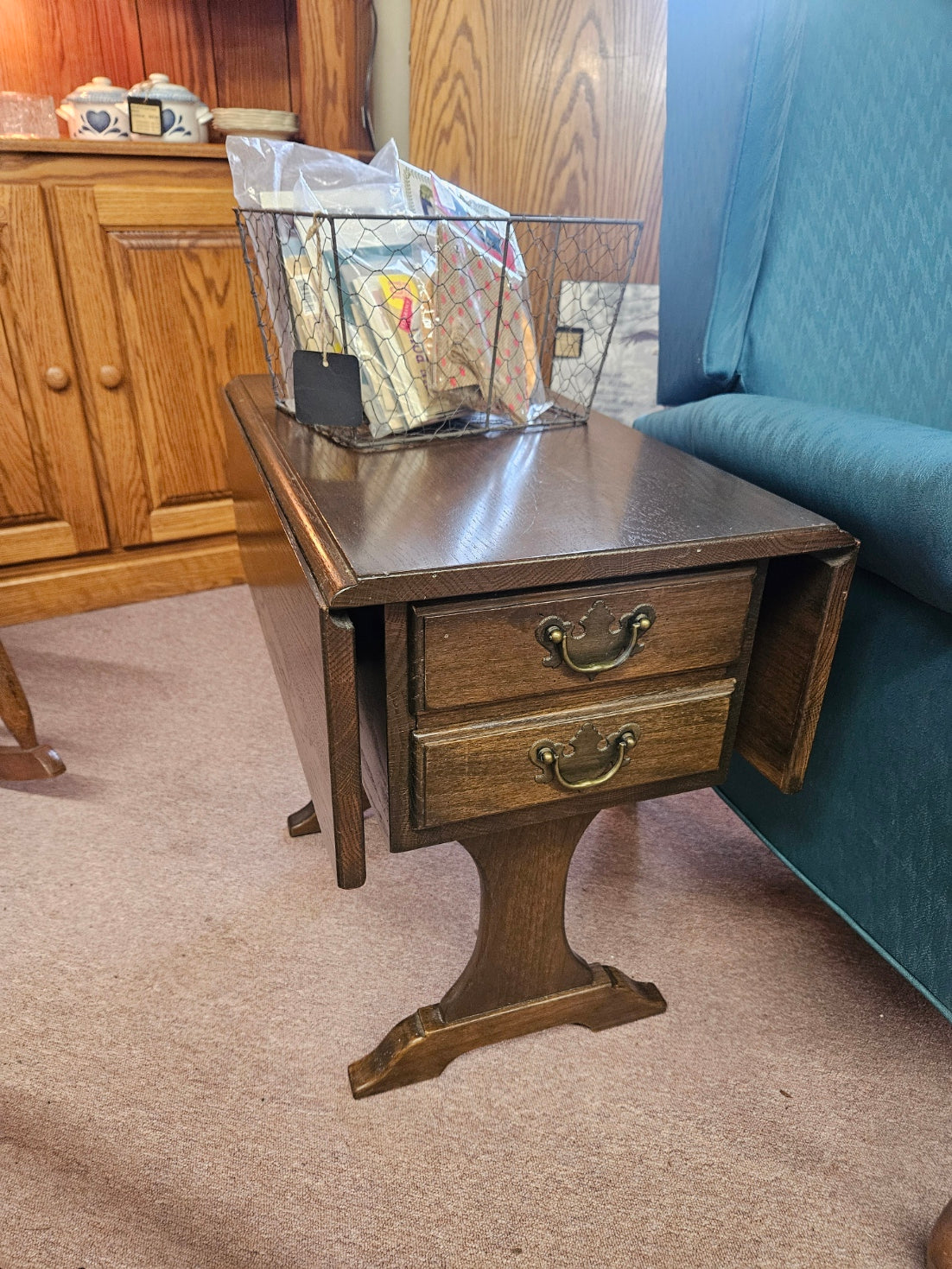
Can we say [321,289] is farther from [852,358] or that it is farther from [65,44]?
[65,44]

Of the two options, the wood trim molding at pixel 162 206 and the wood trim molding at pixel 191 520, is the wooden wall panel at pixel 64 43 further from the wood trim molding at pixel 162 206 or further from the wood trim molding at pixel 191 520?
the wood trim molding at pixel 191 520

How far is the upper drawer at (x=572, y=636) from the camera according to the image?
0.56m

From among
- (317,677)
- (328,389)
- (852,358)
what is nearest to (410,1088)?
(317,677)

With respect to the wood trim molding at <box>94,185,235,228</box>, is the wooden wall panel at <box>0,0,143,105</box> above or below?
above

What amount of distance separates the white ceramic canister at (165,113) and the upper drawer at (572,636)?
149cm

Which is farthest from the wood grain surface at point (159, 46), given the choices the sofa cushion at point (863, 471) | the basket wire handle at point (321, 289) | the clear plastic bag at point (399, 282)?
the sofa cushion at point (863, 471)

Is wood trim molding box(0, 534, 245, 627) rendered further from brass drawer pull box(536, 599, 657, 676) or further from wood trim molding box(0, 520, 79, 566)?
brass drawer pull box(536, 599, 657, 676)

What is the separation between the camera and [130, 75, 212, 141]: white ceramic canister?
155 cm

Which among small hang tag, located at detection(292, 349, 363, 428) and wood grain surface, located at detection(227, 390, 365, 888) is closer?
wood grain surface, located at detection(227, 390, 365, 888)

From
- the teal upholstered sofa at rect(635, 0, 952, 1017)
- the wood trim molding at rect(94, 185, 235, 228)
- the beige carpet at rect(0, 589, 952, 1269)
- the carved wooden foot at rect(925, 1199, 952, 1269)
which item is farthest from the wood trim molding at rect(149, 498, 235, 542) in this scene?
the carved wooden foot at rect(925, 1199, 952, 1269)

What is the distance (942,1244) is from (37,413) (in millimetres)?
1746

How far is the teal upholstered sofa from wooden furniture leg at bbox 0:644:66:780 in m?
0.98

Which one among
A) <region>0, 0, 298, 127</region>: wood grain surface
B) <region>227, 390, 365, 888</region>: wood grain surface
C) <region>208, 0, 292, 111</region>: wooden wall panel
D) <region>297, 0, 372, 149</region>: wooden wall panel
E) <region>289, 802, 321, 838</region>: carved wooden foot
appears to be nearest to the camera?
<region>227, 390, 365, 888</region>: wood grain surface

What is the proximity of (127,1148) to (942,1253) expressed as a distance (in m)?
0.70
